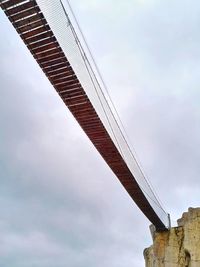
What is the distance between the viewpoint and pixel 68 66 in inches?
363

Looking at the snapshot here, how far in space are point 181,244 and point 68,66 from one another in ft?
65.2

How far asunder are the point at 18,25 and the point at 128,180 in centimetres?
1068

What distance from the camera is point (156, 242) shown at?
1064 inches

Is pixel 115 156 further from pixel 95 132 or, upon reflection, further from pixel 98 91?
pixel 98 91

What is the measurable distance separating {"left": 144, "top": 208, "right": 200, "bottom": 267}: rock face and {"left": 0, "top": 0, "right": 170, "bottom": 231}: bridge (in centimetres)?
1121

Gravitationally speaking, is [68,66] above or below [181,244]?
below

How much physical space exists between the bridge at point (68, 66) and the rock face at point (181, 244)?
11.2 m

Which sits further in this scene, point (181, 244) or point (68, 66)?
point (181, 244)

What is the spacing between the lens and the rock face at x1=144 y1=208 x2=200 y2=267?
24.4 metres

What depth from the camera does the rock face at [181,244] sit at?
2438 cm

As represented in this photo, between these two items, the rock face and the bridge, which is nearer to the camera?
the bridge

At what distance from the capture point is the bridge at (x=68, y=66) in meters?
7.71

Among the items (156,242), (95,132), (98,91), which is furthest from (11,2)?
(156,242)

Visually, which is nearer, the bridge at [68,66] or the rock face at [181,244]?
the bridge at [68,66]
